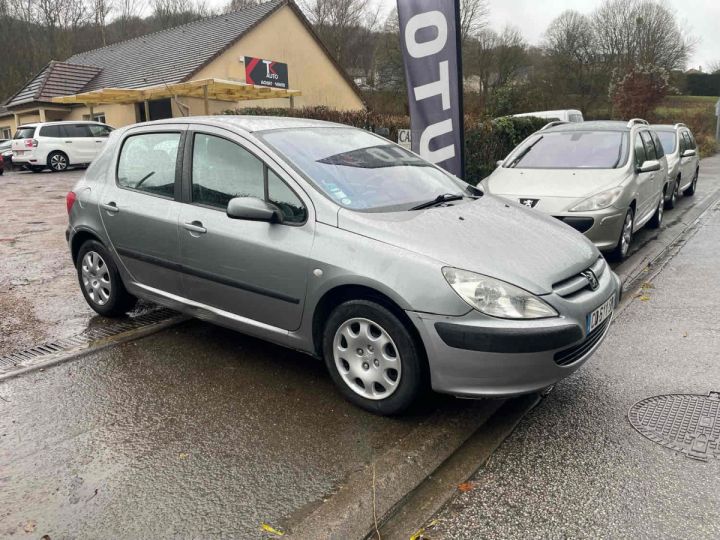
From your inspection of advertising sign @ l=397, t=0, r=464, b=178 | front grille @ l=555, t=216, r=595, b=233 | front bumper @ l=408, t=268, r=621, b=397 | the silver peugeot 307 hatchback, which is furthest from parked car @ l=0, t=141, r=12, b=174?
front bumper @ l=408, t=268, r=621, b=397

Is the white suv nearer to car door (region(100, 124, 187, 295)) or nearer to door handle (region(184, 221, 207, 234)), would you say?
car door (region(100, 124, 187, 295))

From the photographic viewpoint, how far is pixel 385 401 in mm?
3314

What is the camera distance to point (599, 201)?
6.58 m

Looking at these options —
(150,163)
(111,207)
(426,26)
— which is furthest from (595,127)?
(111,207)

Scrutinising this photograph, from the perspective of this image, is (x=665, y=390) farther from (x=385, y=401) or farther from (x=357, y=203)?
(x=357, y=203)

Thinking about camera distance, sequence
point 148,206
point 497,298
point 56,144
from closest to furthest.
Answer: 1. point 497,298
2. point 148,206
3. point 56,144

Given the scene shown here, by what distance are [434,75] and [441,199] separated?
3615 mm

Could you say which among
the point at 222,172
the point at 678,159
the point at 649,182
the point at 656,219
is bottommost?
the point at 656,219

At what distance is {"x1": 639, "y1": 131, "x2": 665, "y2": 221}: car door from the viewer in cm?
795

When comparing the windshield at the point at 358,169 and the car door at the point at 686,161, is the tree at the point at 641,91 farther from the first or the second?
the windshield at the point at 358,169

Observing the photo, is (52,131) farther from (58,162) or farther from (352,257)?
(352,257)

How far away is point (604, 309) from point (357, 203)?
1.59m

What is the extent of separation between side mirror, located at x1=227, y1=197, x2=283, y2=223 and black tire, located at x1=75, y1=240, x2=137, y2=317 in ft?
5.77

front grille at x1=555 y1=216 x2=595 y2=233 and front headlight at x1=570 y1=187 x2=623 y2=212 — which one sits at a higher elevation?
front headlight at x1=570 y1=187 x2=623 y2=212
